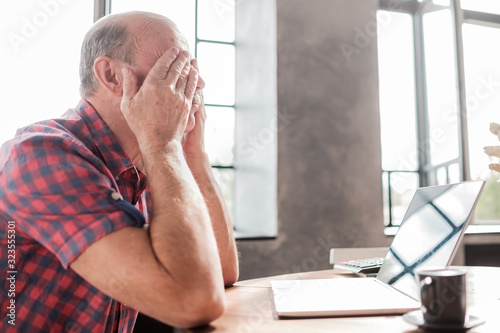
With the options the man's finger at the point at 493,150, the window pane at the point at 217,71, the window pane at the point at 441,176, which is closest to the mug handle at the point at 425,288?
the man's finger at the point at 493,150

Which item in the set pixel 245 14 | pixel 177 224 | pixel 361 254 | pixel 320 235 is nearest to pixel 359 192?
pixel 320 235

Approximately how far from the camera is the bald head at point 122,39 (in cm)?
101

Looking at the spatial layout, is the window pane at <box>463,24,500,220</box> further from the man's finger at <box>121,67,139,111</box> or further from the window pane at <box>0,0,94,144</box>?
the man's finger at <box>121,67,139,111</box>

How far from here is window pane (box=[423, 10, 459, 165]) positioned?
3314 mm

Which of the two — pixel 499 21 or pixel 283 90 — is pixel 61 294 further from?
pixel 499 21

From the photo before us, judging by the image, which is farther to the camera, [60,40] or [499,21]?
[499,21]

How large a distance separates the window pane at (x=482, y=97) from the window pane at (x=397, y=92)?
1.38 feet

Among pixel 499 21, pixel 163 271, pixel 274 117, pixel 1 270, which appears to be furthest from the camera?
pixel 499 21

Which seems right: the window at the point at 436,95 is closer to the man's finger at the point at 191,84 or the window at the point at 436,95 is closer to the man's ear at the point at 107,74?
the man's finger at the point at 191,84

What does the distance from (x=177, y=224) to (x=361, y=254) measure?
1.16 meters

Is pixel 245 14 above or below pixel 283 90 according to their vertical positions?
above

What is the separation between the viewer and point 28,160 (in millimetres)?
738

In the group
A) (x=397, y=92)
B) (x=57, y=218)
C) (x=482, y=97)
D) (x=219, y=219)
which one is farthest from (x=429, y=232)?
(x=482, y=97)

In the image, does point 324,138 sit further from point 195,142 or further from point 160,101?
point 160,101
